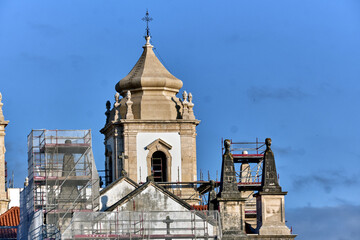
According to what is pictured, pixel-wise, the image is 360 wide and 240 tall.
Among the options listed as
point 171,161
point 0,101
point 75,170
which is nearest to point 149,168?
point 171,161

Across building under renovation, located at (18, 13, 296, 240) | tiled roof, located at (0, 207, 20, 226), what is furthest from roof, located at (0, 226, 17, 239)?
building under renovation, located at (18, 13, 296, 240)

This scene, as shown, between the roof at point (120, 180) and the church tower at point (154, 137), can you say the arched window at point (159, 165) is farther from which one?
the roof at point (120, 180)

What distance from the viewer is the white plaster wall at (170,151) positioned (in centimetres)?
10431

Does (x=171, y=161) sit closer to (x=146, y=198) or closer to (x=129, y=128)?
(x=129, y=128)

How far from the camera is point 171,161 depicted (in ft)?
343

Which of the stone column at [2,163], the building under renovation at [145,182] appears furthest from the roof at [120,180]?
the stone column at [2,163]

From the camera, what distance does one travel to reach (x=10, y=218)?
116438mm

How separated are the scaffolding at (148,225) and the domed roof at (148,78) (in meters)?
18.4

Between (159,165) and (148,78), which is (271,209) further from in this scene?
(148,78)

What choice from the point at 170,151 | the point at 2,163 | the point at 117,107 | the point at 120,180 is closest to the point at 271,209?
the point at 120,180

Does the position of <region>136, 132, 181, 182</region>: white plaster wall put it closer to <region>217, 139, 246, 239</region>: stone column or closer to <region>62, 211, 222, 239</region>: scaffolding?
<region>217, 139, 246, 239</region>: stone column

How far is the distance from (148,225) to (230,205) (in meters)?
4.72

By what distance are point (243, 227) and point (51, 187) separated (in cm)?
1104

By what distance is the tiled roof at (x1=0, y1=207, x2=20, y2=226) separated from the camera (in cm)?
11538
